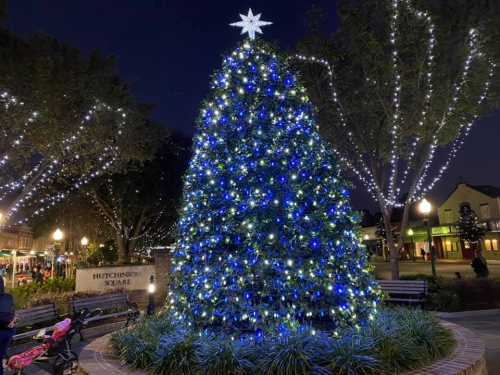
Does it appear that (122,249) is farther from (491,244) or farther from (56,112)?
(491,244)

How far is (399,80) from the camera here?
12.4 m

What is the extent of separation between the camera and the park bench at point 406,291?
10346 millimetres

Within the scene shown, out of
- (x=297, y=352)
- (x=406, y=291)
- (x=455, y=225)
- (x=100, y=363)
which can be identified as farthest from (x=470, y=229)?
(x=100, y=363)

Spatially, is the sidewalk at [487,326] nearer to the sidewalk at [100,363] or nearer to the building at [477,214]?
the sidewalk at [100,363]

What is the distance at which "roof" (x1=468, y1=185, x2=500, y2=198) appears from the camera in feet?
131

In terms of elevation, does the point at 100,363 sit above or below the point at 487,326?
above

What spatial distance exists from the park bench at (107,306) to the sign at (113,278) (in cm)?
370

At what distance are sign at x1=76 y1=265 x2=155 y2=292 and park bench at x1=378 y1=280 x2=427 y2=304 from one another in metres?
9.42

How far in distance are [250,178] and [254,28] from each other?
10.3 feet

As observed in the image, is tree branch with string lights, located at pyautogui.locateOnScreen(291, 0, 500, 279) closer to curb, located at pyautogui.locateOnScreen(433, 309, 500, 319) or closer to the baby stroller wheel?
curb, located at pyautogui.locateOnScreen(433, 309, 500, 319)

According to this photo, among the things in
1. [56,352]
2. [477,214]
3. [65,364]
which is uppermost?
[477,214]

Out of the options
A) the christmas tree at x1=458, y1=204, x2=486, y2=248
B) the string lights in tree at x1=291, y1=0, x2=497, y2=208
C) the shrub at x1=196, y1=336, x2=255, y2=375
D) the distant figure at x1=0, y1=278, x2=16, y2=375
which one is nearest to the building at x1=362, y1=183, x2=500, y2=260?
the christmas tree at x1=458, y1=204, x2=486, y2=248

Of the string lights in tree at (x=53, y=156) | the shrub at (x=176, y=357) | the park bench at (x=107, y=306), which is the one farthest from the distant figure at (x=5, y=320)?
the string lights in tree at (x=53, y=156)

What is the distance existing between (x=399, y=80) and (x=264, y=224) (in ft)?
27.8
